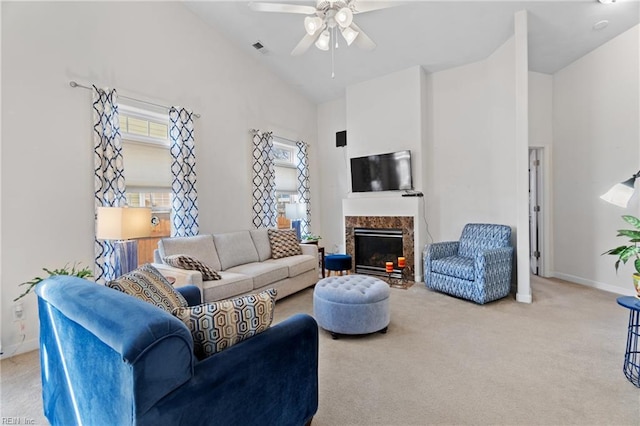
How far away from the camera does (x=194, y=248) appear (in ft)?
11.8

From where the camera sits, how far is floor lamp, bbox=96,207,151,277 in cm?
265

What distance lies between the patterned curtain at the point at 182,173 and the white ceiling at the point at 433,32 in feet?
5.14

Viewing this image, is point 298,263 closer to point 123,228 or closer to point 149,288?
point 123,228

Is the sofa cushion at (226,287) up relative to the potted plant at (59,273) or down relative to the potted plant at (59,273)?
down

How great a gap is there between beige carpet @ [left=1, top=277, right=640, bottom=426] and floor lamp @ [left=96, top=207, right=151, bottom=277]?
1011 millimetres

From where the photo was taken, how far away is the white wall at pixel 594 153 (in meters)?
3.71

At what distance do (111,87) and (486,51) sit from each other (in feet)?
16.1

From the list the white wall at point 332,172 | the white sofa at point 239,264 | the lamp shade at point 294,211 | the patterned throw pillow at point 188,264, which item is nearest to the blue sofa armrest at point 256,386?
the white sofa at point 239,264

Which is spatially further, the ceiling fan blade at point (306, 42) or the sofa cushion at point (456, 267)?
the sofa cushion at point (456, 267)

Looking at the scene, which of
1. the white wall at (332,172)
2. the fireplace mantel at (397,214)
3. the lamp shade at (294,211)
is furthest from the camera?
the white wall at (332,172)

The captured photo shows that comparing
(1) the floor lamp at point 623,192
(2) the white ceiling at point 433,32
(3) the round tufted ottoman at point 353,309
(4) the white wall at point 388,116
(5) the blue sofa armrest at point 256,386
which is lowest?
(3) the round tufted ottoman at point 353,309

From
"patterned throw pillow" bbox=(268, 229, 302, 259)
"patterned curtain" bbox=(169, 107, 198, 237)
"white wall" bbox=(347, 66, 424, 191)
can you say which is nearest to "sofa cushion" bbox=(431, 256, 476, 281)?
"white wall" bbox=(347, 66, 424, 191)

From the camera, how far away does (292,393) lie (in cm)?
147

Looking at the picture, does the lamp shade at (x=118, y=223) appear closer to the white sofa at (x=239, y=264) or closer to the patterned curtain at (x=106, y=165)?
the patterned curtain at (x=106, y=165)
